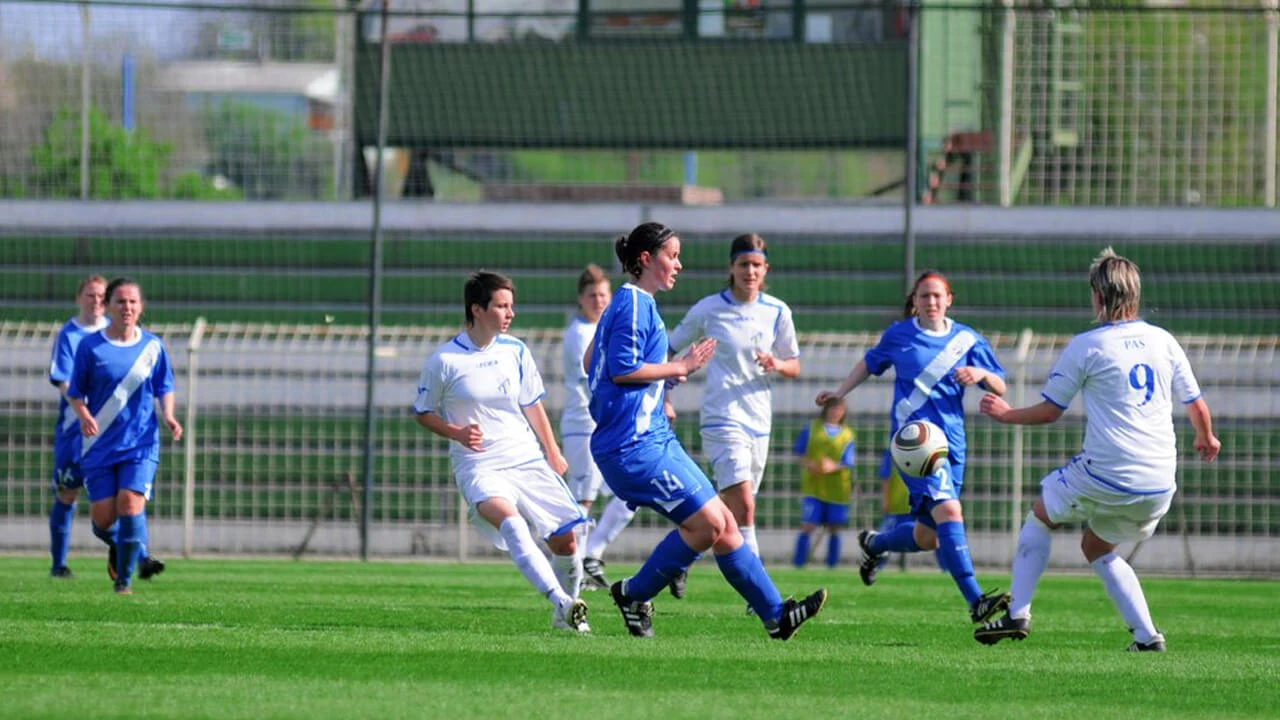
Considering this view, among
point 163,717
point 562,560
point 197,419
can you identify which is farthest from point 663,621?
point 197,419

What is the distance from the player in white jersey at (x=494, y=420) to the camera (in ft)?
Answer: 31.7

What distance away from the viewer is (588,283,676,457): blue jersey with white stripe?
8672mm

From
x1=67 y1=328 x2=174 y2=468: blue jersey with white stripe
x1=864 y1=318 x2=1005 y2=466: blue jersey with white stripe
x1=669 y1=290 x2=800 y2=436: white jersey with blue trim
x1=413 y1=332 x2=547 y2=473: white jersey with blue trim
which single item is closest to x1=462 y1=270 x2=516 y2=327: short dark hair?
x1=413 y1=332 x2=547 y2=473: white jersey with blue trim

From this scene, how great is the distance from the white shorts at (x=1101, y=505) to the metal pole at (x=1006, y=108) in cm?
1177

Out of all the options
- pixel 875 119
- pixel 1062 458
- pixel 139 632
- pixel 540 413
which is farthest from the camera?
pixel 875 119

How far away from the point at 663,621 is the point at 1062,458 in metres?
9.24

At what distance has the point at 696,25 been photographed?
2238cm

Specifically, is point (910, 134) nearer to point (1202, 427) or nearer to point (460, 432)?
point (1202, 427)

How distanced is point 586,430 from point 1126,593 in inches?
217

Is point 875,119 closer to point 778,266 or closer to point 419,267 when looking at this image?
point 778,266

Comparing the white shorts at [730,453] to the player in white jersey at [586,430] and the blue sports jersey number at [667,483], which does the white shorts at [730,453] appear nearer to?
the player in white jersey at [586,430]

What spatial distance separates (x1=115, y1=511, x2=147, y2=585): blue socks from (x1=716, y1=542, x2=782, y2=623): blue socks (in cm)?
458

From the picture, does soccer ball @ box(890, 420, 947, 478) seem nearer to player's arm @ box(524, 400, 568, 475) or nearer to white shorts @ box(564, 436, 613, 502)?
player's arm @ box(524, 400, 568, 475)

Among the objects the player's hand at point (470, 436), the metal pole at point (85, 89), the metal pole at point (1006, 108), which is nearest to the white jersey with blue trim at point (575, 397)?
the player's hand at point (470, 436)
